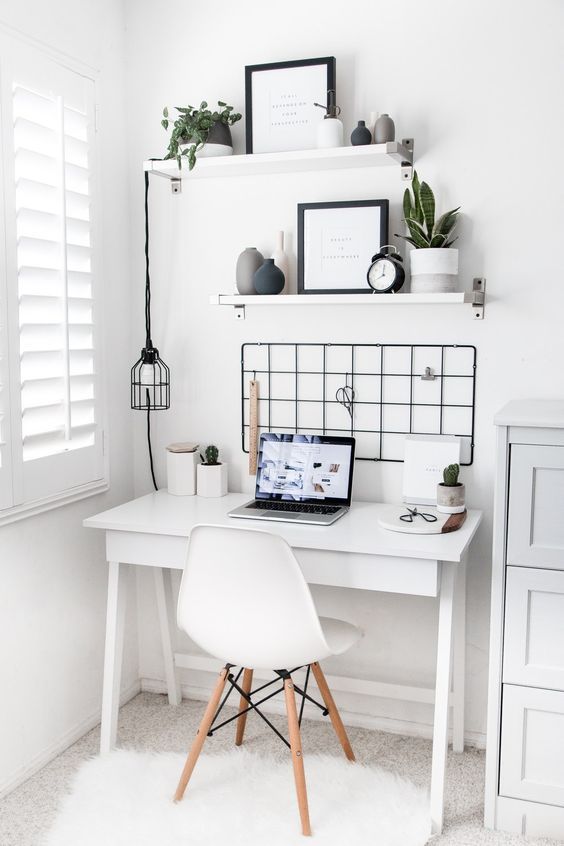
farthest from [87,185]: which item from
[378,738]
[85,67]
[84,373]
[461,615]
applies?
[378,738]

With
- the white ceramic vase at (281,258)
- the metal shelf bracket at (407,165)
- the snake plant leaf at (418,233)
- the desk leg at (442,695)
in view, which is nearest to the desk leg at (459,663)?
the desk leg at (442,695)

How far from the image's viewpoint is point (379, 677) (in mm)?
2820

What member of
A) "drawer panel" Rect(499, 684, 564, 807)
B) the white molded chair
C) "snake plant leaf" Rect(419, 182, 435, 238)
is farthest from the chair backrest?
"snake plant leaf" Rect(419, 182, 435, 238)

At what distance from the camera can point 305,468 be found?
2.69 metres

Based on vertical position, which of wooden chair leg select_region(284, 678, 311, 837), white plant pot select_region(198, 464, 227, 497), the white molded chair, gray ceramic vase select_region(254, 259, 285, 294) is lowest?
wooden chair leg select_region(284, 678, 311, 837)

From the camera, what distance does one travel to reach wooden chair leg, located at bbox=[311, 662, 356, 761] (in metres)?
2.50

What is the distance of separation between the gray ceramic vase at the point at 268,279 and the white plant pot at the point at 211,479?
60cm

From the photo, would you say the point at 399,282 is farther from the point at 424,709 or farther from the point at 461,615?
the point at 424,709

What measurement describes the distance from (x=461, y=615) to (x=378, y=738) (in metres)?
0.51

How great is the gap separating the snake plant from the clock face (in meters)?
0.09

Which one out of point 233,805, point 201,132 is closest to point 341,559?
point 233,805

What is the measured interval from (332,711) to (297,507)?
0.62 meters

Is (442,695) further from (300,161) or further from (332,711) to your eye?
(300,161)

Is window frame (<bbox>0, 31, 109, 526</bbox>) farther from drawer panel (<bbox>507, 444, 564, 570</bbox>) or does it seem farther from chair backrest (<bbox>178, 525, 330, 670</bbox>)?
drawer panel (<bbox>507, 444, 564, 570</bbox>)
